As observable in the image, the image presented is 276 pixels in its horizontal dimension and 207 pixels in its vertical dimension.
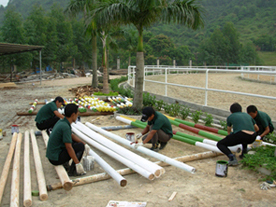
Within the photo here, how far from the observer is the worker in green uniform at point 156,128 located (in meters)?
5.37

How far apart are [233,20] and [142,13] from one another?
A: 107878mm

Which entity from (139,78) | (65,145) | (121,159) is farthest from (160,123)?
(139,78)

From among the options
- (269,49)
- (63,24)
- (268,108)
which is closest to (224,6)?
(269,49)

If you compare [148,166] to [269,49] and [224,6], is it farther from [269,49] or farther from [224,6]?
[224,6]

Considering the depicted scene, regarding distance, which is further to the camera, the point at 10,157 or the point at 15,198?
the point at 10,157

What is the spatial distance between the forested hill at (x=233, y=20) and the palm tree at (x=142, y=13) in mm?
77151

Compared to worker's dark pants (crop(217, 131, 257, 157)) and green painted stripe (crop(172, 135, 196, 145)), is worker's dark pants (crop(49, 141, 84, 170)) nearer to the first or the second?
green painted stripe (crop(172, 135, 196, 145))

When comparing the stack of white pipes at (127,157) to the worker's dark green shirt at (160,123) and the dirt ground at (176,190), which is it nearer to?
the dirt ground at (176,190)

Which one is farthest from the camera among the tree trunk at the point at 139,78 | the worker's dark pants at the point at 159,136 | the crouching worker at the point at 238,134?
the tree trunk at the point at 139,78

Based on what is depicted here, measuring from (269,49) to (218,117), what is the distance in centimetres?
9174

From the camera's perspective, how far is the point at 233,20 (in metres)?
106

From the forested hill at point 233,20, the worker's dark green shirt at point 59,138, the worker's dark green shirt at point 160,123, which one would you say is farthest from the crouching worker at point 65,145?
the forested hill at point 233,20

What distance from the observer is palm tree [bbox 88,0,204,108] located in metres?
8.60

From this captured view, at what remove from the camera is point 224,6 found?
122m
